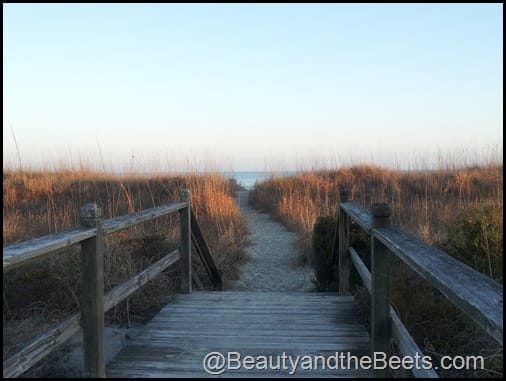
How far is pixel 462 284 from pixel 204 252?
4573mm

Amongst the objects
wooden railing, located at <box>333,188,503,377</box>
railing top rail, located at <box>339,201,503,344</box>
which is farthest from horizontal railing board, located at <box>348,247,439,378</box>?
railing top rail, located at <box>339,201,503,344</box>

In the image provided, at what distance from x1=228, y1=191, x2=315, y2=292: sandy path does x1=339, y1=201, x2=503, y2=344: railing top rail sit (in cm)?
458

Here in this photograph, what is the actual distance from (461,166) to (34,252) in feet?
46.1

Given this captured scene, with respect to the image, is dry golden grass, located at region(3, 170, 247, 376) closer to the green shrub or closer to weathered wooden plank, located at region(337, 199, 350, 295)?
weathered wooden plank, located at region(337, 199, 350, 295)

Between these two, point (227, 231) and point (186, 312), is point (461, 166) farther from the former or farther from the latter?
point (186, 312)

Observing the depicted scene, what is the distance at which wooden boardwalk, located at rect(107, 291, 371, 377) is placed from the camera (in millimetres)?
2953

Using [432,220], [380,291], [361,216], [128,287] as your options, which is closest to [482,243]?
[361,216]

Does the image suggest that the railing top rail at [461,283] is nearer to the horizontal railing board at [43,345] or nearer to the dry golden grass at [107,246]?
the horizontal railing board at [43,345]

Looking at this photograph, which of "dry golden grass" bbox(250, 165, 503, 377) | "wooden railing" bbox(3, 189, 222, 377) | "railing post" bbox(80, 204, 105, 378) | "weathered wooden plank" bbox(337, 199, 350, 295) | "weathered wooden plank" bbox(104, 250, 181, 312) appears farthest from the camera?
"weathered wooden plank" bbox(337, 199, 350, 295)

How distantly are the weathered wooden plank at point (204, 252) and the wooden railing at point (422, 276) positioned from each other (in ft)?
7.94

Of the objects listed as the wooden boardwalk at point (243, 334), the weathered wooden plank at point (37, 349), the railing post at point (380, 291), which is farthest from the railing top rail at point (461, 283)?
the weathered wooden plank at point (37, 349)

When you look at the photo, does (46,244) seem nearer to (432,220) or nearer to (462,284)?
(462,284)

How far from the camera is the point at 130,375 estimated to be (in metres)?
2.84

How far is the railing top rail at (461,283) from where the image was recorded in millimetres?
1259
